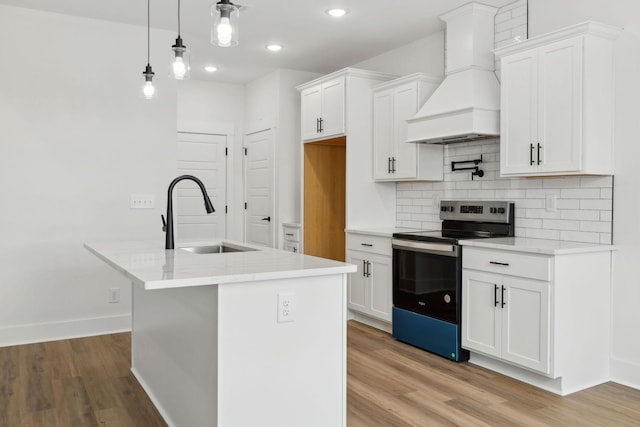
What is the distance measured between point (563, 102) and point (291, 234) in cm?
328

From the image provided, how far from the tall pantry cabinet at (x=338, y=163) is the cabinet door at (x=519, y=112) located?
1.58 metres

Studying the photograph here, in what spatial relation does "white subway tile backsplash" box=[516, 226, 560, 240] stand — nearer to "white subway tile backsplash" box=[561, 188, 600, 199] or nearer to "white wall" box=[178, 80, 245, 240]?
"white subway tile backsplash" box=[561, 188, 600, 199]

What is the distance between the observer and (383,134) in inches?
192

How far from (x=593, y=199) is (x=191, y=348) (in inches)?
106

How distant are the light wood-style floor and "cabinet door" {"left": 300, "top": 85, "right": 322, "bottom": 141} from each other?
2.42m

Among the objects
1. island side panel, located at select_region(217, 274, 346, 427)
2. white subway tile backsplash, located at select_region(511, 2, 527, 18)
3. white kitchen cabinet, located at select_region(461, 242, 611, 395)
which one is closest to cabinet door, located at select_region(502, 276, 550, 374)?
white kitchen cabinet, located at select_region(461, 242, 611, 395)

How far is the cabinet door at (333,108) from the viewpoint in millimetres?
4977

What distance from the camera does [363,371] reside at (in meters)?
3.54

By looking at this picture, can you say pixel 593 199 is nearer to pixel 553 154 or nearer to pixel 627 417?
pixel 553 154

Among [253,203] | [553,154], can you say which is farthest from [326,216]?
[553,154]

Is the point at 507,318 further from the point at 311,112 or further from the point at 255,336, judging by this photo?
the point at 311,112

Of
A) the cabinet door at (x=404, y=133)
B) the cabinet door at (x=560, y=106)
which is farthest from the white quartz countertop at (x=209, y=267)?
the cabinet door at (x=404, y=133)

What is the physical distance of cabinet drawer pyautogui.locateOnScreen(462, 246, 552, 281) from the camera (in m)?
3.14

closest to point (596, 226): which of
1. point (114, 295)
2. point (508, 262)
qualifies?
point (508, 262)
